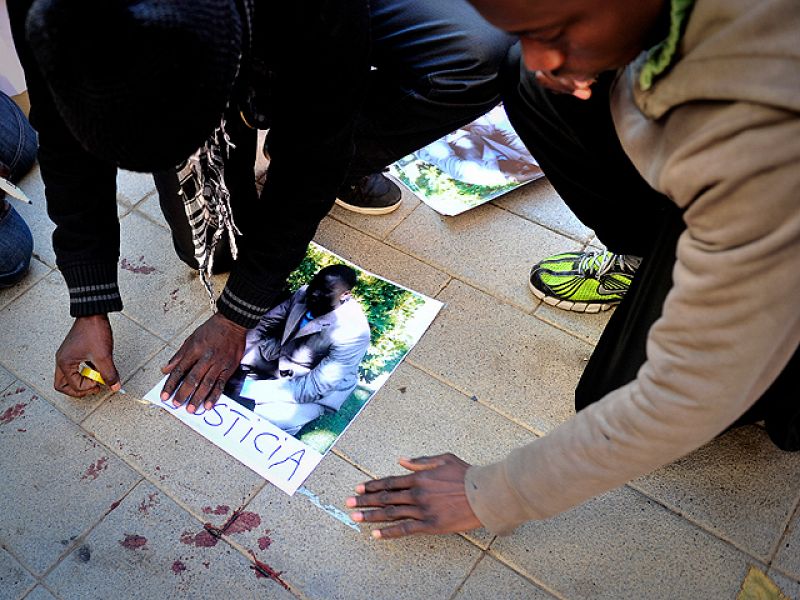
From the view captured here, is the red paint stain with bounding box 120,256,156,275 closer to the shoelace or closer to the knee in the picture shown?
the knee

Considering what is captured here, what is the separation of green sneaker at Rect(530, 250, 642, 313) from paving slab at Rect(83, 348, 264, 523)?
0.75 meters

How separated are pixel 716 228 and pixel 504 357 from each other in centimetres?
85

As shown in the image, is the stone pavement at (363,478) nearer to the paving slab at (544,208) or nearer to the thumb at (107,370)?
the thumb at (107,370)

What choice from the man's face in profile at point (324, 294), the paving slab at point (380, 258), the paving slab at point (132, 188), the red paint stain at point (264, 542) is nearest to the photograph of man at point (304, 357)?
the man's face in profile at point (324, 294)

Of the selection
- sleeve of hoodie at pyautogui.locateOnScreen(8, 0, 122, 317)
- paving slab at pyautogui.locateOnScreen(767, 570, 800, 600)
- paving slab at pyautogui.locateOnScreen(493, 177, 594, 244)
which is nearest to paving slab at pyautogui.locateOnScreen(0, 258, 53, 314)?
sleeve of hoodie at pyautogui.locateOnScreen(8, 0, 122, 317)

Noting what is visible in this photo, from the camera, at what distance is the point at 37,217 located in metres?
1.80

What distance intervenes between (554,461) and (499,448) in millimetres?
454

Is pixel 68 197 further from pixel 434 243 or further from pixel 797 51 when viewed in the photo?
pixel 797 51

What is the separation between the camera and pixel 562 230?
172 centimetres

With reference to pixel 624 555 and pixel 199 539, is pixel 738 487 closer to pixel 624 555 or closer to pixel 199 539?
pixel 624 555

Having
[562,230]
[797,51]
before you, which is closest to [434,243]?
[562,230]

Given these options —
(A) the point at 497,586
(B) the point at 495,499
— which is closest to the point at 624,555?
(A) the point at 497,586

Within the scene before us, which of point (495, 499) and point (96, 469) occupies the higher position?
Answer: point (495, 499)

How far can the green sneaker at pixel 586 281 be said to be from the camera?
1.52 meters
